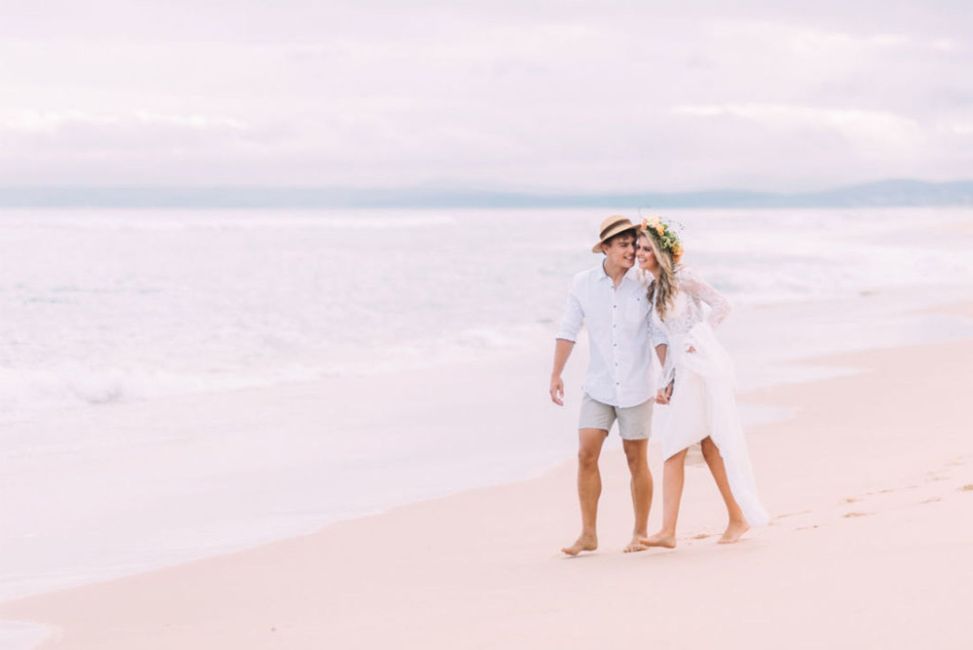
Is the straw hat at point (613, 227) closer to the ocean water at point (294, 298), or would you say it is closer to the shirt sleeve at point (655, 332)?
the shirt sleeve at point (655, 332)

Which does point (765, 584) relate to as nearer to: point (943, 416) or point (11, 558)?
point (11, 558)

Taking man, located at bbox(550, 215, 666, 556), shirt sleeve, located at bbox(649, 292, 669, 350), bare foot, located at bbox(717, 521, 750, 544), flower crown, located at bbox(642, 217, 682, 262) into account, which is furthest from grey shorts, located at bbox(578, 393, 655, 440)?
flower crown, located at bbox(642, 217, 682, 262)

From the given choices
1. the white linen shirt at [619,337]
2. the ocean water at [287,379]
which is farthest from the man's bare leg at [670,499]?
the ocean water at [287,379]

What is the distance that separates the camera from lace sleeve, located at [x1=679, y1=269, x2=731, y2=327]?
6445 mm

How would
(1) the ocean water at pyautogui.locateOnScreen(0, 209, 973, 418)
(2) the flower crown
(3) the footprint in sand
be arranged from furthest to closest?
1. (1) the ocean water at pyautogui.locateOnScreen(0, 209, 973, 418)
2. (3) the footprint in sand
3. (2) the flower crown

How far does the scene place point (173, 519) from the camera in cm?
880

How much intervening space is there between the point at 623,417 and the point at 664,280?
0.73 meters

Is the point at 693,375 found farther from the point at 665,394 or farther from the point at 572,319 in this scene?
the point at 572,319

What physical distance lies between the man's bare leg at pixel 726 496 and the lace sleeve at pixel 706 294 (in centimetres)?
61

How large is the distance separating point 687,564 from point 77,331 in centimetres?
1864

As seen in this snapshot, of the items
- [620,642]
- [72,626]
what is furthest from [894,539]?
[72,626]

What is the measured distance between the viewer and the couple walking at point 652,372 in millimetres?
6438

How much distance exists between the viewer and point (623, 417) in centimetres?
666

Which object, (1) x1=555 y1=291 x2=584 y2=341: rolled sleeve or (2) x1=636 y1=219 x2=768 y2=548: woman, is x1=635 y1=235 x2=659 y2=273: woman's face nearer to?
(2) x1=636 y1=219 x2=768 y2=548: woman
